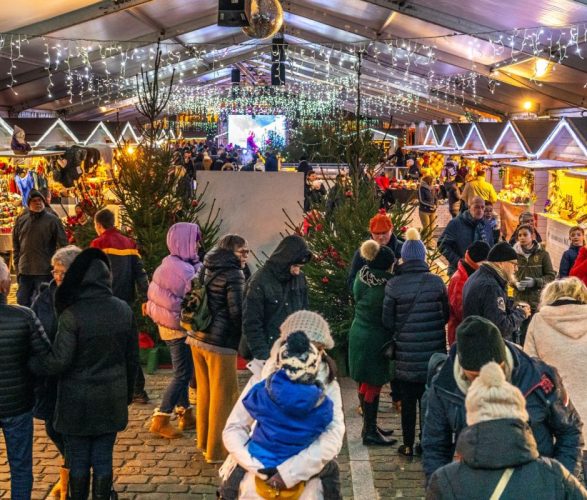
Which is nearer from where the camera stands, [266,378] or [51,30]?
[266,378]

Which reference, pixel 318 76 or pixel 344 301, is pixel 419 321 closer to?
pixel 344 301

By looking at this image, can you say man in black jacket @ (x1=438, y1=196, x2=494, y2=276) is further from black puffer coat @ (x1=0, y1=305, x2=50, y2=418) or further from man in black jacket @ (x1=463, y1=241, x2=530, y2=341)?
black puffer coat @ (x1=0, y1=305, x2=50, y2=418)

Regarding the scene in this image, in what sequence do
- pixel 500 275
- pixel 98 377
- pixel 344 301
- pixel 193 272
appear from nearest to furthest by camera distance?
pixel 98 377
pixel 500 275
pixel 193 272
pixel 344 301

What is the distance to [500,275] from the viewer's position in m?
6.02

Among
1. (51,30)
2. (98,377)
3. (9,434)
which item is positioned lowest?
(9,434)

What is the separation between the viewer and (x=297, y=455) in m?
3.74

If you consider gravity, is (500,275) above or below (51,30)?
below

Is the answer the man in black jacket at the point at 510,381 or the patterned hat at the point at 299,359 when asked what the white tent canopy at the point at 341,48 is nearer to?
the man in black jacket at the point at 510,381

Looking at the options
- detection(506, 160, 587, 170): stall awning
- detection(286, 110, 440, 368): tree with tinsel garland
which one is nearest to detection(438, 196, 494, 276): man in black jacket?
detection(286, 110, 440, 368): tree with tinsel garland

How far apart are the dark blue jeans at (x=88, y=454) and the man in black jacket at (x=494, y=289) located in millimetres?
2538

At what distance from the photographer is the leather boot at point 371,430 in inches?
277

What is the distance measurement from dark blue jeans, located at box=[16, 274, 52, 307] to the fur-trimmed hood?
5.18 m

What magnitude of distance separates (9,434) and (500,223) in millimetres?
15522

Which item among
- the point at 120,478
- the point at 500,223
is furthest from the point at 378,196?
the point at 500,223
